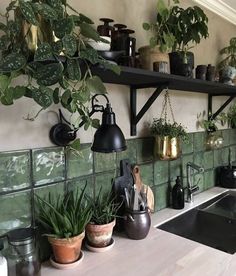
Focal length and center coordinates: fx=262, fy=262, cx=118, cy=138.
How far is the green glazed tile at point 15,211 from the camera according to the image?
3.09 feet

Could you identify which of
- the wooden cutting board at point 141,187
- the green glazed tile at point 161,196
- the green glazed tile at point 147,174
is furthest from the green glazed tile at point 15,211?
the green glazed tile at point 161,196

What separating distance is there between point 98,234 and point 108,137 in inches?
17.0

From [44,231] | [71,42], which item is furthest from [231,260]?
[71,42]

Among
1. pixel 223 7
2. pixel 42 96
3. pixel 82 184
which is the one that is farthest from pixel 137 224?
pixel 223 7

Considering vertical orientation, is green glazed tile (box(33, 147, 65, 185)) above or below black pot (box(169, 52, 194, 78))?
below

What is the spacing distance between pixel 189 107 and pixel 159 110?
323 mm

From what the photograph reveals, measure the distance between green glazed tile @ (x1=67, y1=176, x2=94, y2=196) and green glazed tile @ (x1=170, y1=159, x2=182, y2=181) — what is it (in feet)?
2.07

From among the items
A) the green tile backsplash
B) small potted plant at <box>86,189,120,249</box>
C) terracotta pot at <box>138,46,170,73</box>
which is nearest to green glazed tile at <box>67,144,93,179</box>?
the green tile backsplash

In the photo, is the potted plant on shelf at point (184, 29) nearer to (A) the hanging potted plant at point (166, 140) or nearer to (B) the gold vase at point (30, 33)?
(A) the hanging potted plant at point (166, 140)

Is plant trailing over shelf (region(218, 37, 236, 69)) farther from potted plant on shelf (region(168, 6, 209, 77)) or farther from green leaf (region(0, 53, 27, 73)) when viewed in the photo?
green leaf (region(0, 53, 27, 73))

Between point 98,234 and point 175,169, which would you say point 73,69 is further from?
point 175,169

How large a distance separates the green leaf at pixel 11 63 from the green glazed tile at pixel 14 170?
1.10 ft

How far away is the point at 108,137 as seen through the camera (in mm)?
954

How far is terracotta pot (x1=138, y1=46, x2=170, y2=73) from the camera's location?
122 cm
